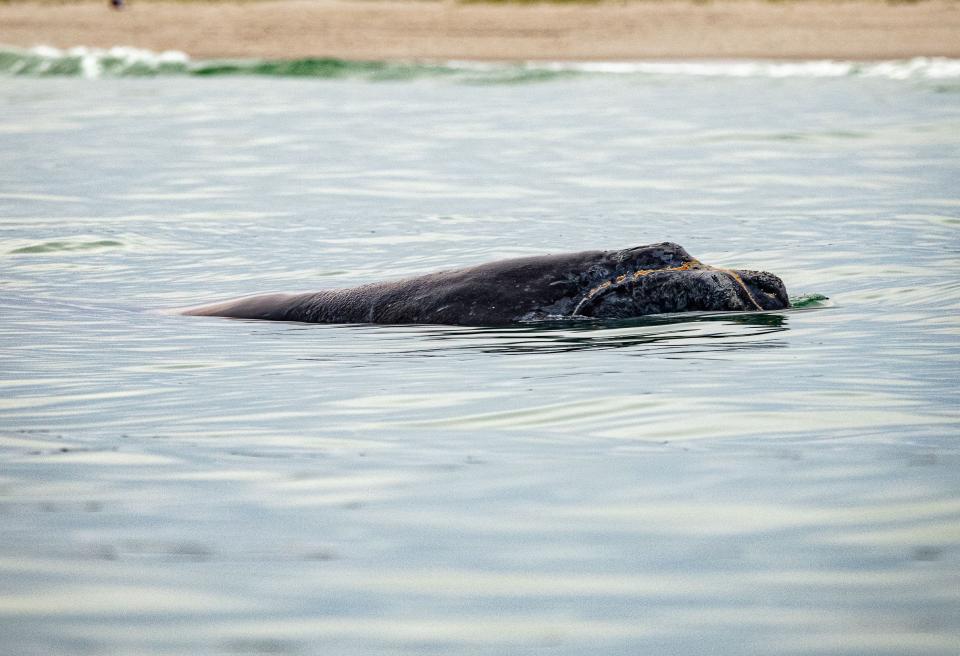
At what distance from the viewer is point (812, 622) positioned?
10.1 feet

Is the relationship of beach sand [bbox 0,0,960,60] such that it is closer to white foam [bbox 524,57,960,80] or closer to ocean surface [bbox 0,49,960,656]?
white foam [bbox 524,57,960,80]

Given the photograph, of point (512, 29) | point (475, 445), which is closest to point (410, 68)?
point (512, 29)

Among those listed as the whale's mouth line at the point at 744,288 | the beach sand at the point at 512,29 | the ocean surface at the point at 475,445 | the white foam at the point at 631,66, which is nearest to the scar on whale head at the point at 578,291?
the whale's mouth line at the point at 744,288

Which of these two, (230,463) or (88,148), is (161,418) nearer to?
(230,463)

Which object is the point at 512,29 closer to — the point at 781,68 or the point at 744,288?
the point at 781,68

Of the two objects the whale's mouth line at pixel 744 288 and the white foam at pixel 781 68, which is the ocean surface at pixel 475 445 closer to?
the whale's mouth line at pixel 744 288

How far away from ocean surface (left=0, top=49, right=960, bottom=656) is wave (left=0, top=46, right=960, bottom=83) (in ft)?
66.9

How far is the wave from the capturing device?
1330 inches

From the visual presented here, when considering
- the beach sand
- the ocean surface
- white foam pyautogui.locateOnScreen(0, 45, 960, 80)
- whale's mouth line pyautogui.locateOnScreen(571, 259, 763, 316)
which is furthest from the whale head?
the beach sand

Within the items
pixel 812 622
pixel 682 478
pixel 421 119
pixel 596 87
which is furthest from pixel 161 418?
pixel 596 87

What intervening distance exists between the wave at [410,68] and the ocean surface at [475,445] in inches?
803

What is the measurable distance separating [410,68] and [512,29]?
22.6ft

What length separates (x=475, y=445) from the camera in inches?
188

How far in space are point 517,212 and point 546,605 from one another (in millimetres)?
10609
